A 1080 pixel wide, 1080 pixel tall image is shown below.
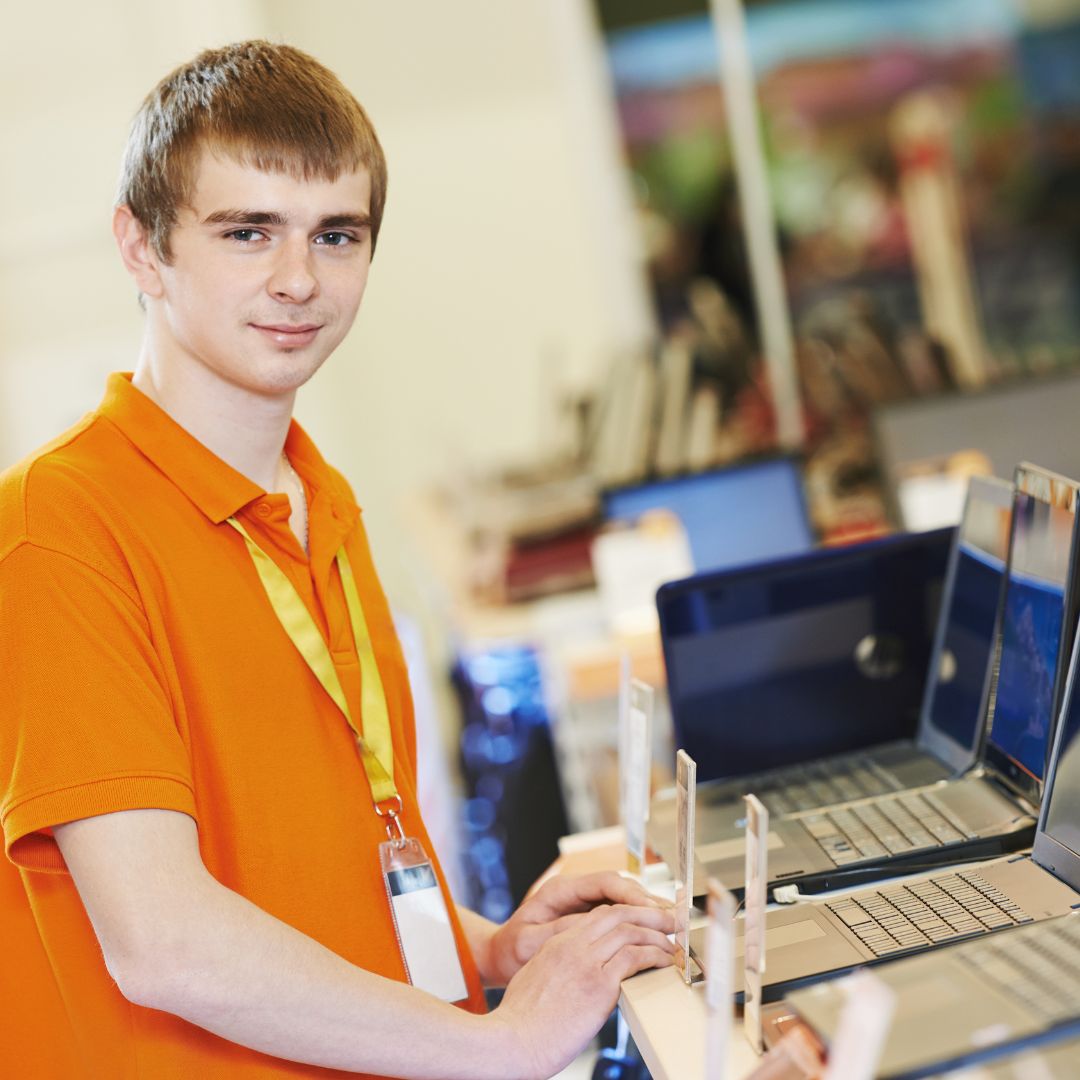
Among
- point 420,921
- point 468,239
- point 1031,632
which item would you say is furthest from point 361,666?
point 468,239

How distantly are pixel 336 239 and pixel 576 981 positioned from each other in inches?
28.7

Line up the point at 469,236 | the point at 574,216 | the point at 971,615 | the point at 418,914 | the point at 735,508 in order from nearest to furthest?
the point at 418,914
the point at 971,615
the point at 735,508
the point at 469,236
the point at 574,216

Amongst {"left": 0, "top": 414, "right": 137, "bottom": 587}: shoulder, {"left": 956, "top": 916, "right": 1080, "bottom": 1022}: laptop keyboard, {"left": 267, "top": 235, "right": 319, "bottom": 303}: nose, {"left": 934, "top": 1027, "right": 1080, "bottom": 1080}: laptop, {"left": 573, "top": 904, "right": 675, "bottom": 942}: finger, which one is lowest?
{"left": 573, "top": 904, "right": 675, "bottom": 942}: finger

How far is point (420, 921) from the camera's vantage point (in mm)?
1339

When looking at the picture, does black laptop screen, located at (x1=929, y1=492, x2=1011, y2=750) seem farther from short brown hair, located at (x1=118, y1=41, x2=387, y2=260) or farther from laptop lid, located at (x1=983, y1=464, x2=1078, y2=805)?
short brown hair, located at (x1=118, y1=41, x2=387, y2=260)

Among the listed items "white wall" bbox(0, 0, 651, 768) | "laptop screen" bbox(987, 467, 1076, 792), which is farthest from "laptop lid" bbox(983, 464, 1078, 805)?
"white wall" bbox(0, 0, 651, 768)

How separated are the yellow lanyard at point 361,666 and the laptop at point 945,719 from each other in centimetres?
39

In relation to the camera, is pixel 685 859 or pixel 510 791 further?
pixel 510 791

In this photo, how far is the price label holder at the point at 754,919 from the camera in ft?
3.40

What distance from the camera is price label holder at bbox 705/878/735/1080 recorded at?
3.02 ft

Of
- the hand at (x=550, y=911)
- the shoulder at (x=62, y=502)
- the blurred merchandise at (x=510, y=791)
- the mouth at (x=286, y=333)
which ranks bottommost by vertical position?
the blurred merchandise at (x=510, y=791)

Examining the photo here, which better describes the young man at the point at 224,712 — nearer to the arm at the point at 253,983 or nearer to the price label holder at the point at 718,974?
the arm at the point at 253,983

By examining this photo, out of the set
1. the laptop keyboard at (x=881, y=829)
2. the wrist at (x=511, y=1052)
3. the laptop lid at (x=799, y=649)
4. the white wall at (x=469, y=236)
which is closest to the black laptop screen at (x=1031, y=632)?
the laptop keyboard at (x=881, y=829)

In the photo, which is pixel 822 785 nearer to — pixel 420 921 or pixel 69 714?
pixel 420 921
